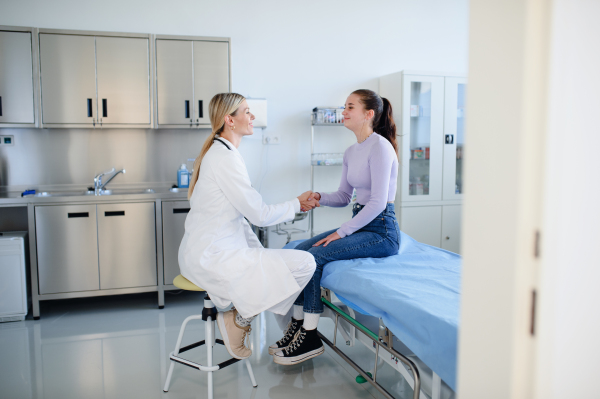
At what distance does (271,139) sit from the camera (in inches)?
175

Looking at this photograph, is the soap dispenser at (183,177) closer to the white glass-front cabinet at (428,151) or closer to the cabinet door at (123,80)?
the cabinet door at (123,80)

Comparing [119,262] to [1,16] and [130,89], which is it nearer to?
[130,89]

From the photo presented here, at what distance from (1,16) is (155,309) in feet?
9.77

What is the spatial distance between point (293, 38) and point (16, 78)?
255 centimetres

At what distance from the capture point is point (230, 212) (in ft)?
7.29

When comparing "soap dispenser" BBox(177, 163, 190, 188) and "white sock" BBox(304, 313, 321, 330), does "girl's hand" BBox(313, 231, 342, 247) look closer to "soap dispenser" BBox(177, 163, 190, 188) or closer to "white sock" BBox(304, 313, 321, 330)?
"white sock" BBox(304, 313, 321, 330)

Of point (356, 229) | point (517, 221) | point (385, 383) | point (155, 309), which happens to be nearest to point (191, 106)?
point (155, 309)

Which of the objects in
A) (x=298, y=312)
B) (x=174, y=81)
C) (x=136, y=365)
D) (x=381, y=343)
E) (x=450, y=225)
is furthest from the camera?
(x=450, y=225)

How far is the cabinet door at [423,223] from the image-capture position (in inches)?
177

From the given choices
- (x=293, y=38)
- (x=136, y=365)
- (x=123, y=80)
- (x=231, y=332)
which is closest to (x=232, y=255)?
(x=231, y=332)

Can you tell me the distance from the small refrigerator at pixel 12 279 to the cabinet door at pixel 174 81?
1.52 meters

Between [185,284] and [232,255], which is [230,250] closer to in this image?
[232,255]

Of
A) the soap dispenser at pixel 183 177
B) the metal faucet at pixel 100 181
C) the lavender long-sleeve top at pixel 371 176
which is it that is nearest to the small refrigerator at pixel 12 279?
the metal faucet at pixel 100 181

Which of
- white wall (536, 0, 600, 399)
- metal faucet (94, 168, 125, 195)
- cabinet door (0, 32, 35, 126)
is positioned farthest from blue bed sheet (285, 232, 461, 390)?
cabinet door (0, 32, 35, 126)
